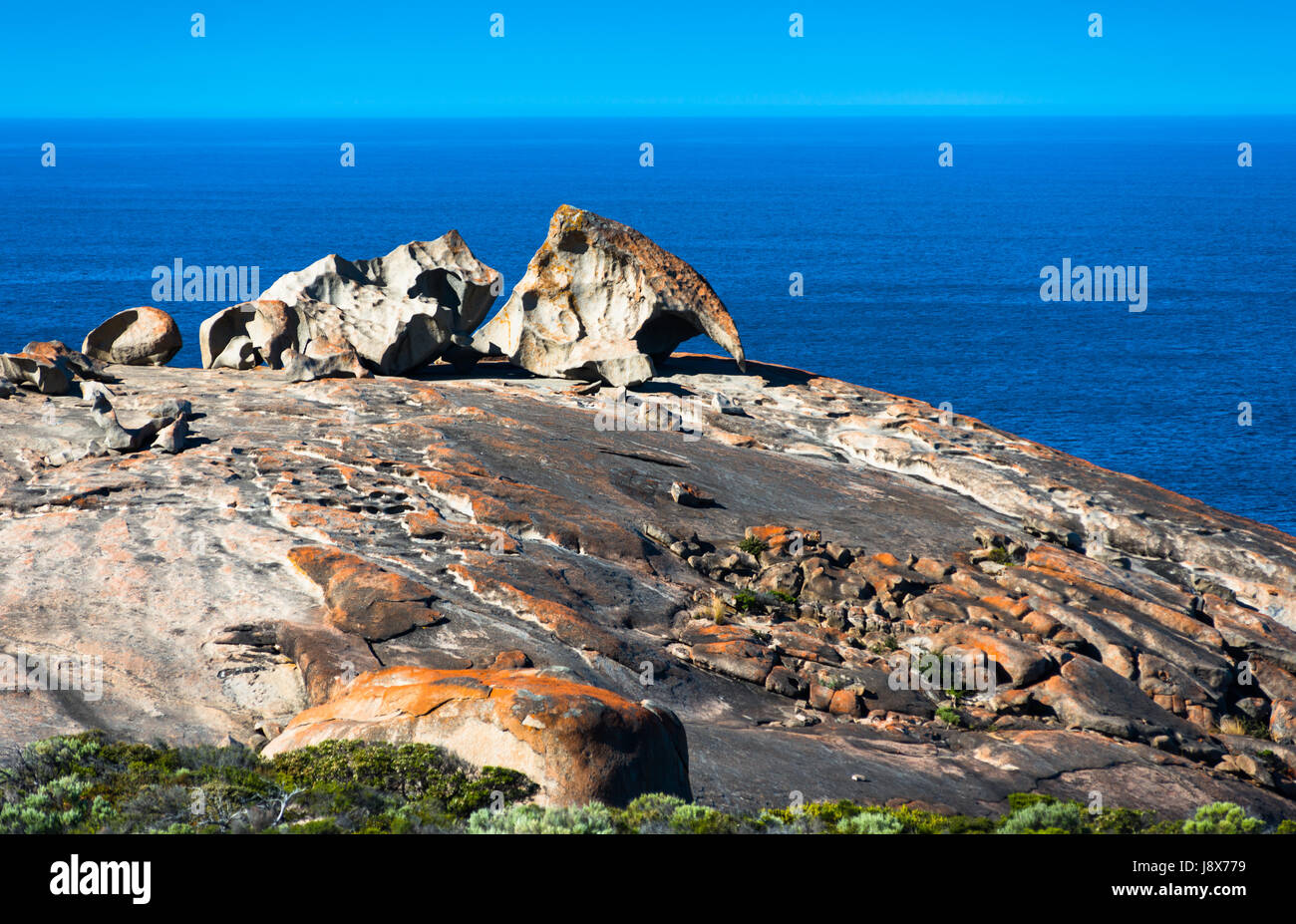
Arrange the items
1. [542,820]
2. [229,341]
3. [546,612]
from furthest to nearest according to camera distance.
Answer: [229,341]
[546,612]
[542,820]

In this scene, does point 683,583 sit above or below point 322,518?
below

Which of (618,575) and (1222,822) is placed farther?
(618,575)

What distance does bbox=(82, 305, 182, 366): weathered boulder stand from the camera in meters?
37.6

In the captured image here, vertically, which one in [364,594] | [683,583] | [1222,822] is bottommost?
[1222,822]

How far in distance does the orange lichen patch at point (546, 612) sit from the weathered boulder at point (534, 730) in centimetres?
429

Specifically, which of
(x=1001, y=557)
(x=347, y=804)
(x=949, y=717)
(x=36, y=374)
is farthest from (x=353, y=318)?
(x=347, y=804)

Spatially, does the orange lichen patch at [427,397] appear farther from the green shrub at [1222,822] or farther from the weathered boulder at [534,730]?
the green shrub at [1222,822]

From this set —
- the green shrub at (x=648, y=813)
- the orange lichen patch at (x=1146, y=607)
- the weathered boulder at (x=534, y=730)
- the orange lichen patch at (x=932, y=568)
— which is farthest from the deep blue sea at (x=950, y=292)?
the green shrub at (x=648, y=813)

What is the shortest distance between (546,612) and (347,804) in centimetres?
787

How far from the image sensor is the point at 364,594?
792 inches

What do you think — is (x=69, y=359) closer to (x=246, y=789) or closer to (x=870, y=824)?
(x=246, y=789)
